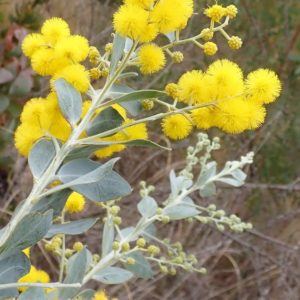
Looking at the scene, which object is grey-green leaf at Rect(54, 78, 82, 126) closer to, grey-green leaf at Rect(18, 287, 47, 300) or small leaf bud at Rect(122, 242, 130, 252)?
grey-green leaf at Rect(18, 287, 47, 300)

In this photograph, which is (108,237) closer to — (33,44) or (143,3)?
(33,44)

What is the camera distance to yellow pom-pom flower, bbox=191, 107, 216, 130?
3.01ft

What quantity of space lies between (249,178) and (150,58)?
2614 millimetres

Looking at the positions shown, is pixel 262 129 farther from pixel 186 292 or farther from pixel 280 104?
pixel 186 292

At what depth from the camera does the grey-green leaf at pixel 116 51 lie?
91cm

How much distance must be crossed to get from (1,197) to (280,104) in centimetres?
128

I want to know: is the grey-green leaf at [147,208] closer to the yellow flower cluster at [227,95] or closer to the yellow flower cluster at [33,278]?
the yellow flower cluster at [33,278]

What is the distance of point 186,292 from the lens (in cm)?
341

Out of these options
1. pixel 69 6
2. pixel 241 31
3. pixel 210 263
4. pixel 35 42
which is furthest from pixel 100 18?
pixel 35 42

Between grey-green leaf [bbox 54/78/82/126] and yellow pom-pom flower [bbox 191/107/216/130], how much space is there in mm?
142

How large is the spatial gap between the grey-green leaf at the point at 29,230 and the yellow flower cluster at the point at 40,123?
0.12 metres

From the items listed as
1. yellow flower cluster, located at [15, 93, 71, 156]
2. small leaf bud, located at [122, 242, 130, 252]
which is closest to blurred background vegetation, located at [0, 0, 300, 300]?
small leaf bud, located at [122, 242, 130, 252]

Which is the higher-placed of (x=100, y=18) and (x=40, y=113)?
(x=40, y=113)

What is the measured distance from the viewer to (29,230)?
88 cm
